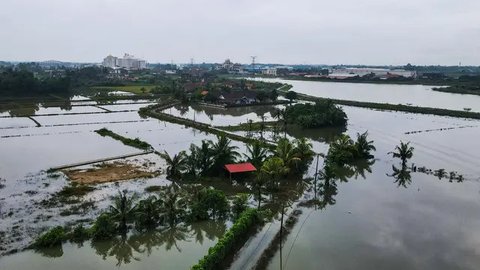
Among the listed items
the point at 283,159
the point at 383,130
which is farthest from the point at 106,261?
the point at 383,130

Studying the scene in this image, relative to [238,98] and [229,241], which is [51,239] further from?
[238,98]

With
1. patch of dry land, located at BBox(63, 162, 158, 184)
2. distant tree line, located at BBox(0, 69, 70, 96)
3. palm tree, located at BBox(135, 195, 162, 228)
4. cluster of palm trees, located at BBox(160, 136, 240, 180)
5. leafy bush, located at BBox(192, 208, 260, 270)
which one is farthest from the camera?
distant tree line, located at BBox(0, 69, 70, 96)

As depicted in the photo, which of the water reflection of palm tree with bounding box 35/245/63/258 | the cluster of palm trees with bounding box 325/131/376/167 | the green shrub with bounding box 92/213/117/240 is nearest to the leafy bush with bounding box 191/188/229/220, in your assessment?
the green shrub with bounding box 92/213/117/240

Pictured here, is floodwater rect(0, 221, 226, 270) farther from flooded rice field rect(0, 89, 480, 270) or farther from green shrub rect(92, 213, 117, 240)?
green shrub rect(92, 213, 117, 240)

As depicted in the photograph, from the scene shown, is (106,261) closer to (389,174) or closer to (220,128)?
(389,174)

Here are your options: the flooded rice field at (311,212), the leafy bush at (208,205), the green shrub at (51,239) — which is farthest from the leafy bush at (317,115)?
the green shrub at (51,239)

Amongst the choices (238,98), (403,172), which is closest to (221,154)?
(403,172)

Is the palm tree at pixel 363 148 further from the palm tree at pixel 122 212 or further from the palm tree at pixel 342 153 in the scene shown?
the palm tree at pixel 122 212
